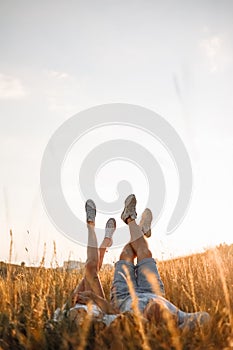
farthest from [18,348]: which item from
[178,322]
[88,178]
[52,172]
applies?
[88,178]

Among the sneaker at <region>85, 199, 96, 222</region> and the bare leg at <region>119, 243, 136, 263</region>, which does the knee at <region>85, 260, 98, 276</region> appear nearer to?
the bare leg at <region>119, 243, 136, 263</region>

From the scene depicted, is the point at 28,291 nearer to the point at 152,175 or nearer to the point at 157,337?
the point at 157,337

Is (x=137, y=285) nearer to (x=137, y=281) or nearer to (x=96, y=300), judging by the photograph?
(x=137, y=281)

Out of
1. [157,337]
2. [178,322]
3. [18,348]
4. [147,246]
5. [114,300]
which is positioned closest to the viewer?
[157,337]

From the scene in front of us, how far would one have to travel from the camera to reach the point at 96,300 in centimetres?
441

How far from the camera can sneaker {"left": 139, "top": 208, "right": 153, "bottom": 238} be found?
582cm

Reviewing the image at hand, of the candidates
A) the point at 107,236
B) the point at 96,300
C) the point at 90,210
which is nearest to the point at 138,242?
the point at 107,236

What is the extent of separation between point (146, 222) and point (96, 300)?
1687 mm

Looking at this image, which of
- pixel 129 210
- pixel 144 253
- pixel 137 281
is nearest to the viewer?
pixel 137 281

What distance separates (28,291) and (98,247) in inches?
39.4

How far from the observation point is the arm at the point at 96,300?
4312 millimetres

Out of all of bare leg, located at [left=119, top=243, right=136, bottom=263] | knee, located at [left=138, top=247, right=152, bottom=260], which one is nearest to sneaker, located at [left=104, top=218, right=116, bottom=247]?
bare leg, located at [left=119, top=243, right=136, bottom=263]

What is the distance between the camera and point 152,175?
10.4m

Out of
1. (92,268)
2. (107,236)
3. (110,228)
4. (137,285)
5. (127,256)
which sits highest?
(110,228)
